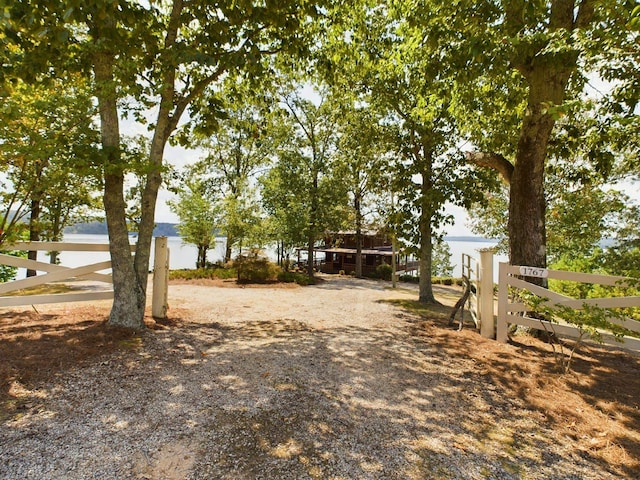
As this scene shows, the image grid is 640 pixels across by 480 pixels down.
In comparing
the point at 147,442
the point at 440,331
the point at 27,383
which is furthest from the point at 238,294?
the point at 147,442

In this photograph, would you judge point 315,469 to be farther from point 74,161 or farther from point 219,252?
point 219,252

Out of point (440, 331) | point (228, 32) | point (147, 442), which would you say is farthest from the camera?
point (440, 331)

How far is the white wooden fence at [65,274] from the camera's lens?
5.98m

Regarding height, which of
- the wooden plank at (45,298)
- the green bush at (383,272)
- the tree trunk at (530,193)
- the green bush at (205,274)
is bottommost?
Answer: the green bush at (383,272)

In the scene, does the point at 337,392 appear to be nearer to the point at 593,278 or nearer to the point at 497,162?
the point at 593,278

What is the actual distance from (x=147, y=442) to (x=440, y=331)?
6.06 metres

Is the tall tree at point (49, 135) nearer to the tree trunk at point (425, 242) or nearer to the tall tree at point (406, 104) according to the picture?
Result: the tall tree at point (406, 104)

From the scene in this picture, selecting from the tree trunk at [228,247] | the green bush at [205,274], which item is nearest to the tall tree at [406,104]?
the green bush at [205,274]

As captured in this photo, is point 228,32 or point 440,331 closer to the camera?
point 228,32

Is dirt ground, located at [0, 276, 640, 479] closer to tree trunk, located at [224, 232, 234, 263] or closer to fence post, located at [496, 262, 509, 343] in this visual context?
fence post, located at [496, 262, 509, 343]

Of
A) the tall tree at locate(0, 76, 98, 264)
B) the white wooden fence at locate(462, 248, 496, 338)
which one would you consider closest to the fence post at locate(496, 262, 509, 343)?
the white wooden fence at locate(462, 248, 496, 338)

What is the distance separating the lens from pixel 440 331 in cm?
729

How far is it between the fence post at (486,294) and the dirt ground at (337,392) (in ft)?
0.98

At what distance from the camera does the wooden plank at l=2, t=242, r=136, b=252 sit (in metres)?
5.91
